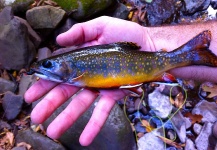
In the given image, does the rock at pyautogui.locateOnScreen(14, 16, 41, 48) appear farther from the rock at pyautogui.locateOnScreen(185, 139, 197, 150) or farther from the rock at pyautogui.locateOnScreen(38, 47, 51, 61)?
the rock at pyautogui.locateOnScreen(185, 139, 197, 150)

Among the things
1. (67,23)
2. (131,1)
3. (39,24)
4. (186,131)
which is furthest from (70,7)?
(186,131)

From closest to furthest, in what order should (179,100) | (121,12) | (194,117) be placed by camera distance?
(194,117)
(179,100)
(121,12)

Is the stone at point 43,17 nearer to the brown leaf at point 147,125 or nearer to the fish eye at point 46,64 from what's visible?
the brown leaf at point 147,125

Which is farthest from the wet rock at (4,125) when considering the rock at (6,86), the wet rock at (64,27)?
the wet rock at (64,27)

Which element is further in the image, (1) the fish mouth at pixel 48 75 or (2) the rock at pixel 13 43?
(2) the rock at pixel 13 43

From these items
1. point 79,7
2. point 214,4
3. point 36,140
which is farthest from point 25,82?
point 214,4

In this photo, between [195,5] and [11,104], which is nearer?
[11,104]

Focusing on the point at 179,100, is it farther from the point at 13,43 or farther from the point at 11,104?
the point at 13,43
